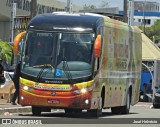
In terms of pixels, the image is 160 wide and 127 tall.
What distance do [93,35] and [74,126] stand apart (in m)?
4.48

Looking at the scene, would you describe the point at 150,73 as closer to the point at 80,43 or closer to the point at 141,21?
the point at 80,43

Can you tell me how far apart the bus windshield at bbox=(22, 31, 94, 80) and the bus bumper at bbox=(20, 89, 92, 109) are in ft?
2.02

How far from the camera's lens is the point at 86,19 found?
23.2 meters

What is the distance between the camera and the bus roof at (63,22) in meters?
22.9

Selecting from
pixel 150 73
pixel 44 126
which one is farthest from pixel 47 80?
pixel 150 73

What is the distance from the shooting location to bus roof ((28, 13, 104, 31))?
2286 cm

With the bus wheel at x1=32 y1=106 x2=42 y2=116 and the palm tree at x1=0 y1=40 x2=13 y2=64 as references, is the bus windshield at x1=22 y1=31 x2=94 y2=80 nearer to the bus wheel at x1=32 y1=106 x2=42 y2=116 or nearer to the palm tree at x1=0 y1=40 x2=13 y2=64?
the bus wheel at x1=32 y1=106 x2=42 y2=116

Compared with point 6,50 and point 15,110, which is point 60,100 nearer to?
point 15,110

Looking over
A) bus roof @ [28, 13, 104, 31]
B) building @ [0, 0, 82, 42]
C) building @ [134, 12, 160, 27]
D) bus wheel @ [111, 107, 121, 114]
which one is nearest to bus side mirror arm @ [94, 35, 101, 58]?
bus roof @ [28, 13, 104, 31]

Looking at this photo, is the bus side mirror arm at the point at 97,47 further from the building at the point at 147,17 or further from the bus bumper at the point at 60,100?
the building at the point at 147,17

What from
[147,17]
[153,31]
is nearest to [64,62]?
[153,31]

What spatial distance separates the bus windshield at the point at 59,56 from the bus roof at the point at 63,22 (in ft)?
0.79

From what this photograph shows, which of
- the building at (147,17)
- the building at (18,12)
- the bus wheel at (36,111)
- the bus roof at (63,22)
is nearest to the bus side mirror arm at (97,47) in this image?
the bus roof at (63,22)

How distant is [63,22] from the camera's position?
75.4 ft
